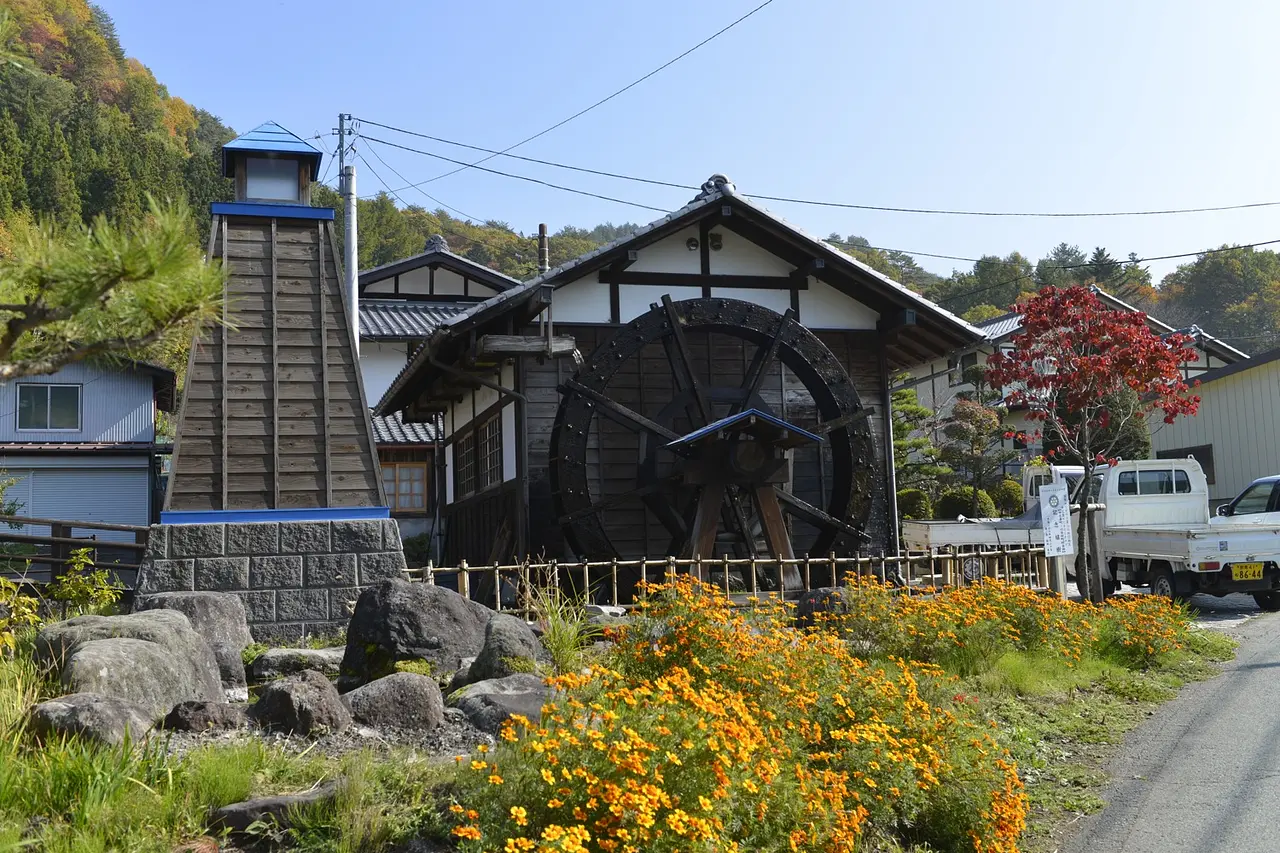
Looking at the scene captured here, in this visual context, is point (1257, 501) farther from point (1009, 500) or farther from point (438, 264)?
point (438, 264)

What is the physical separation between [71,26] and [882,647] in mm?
65176

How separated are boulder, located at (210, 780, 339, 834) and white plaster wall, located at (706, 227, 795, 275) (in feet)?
35.3

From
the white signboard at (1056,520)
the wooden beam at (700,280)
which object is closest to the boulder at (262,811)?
the white signboard at (1056,520)

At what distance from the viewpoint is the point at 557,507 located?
1225cm

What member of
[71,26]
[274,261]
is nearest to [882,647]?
[274,261]

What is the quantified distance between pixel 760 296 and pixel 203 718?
33.2 ft

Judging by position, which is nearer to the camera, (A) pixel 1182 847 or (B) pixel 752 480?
(A) pixel 1182 847

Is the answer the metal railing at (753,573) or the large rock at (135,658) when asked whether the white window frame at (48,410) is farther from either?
the large rock at (135,658)

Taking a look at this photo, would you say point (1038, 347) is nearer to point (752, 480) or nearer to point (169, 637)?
point (752, 480)

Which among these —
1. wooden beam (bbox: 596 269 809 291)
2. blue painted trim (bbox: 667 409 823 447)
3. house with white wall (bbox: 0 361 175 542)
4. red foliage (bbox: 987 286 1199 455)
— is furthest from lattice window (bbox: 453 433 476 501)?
house with white wall (bbox: 0 361 175 542)

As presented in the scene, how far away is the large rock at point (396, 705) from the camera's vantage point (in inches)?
217

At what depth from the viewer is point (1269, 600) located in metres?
13.8

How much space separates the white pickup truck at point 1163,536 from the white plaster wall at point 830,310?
320 centimetres

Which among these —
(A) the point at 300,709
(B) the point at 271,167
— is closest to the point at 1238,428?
(B) the point at 271,167
